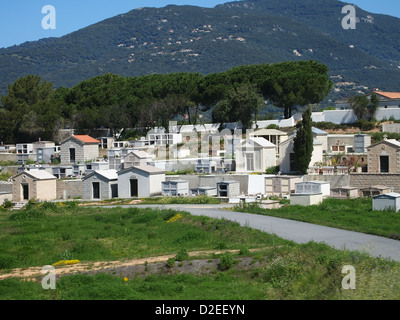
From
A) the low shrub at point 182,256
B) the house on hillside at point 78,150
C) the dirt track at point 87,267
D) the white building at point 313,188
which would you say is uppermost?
the house on hillside at point 78,150

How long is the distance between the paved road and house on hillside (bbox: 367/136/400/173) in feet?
39.0

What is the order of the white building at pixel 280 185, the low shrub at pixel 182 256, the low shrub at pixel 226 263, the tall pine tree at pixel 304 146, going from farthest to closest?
the tall pine tree at pixel 304 146, the white building at pixel 280 185, the low shrub at pixel 182 256, the low shrub at pixel 226 263

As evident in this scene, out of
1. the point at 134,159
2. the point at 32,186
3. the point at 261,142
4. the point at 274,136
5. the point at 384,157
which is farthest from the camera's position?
the point at 274,136

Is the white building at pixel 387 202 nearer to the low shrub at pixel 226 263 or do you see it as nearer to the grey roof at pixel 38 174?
the low shrub at pixel 226 263

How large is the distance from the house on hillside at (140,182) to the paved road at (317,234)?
9630 millimetres

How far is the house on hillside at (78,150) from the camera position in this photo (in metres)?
49.8

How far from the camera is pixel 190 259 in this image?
58.0 feet

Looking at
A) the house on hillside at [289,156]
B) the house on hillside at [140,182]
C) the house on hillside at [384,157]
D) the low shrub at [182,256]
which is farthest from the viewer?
the house on hillside at [289,156]

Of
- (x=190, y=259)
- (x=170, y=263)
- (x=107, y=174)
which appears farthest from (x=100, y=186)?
(x=170, y=263)

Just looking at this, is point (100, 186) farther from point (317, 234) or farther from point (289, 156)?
point (317, 234)

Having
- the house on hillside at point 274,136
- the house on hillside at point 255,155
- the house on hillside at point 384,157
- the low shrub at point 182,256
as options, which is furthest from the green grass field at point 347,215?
the house on hillside at point 274,136

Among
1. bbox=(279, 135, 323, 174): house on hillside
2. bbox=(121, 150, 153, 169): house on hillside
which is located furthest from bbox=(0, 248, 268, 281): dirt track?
bbox=(121, 150, 153, 169): house on hillside

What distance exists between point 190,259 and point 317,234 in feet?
18.4

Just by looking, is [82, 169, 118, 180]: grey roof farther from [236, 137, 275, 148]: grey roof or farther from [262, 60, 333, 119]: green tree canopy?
[262, 60, 333, 119]: green tree canopy
